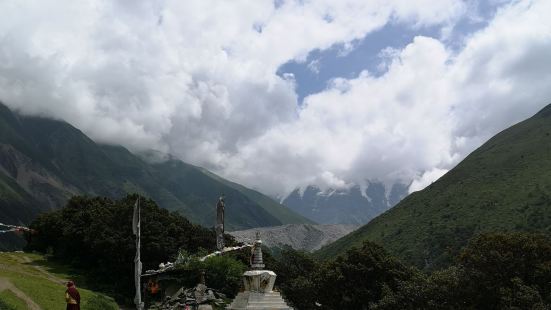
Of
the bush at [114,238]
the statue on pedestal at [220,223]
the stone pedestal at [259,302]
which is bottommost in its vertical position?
the stone pedestal at [259,302]

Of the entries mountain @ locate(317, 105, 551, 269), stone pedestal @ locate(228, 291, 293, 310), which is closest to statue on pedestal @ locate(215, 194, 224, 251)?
stone pedestal @ locate(228, 291, 293, 310)

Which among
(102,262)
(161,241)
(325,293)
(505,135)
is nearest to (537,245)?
(325,293)

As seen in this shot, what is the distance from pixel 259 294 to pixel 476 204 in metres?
105

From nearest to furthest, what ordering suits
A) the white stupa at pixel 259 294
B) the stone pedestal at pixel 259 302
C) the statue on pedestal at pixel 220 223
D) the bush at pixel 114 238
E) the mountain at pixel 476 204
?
1. the stone pedestal at pixel 259 302
2. the white stupa at pixel 259 294
3. the statue on pedestal at pixel 220 223
4. the bush at pixel 114 238
5. the mountain at pixel 476 204

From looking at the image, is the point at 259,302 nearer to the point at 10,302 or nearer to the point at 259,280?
the point at 259,280

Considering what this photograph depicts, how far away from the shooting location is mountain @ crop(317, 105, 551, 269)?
103 meters

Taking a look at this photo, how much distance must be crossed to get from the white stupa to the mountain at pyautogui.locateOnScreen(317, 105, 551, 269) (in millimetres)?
67471

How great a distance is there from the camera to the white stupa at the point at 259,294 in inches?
917

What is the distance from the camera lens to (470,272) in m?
44.9

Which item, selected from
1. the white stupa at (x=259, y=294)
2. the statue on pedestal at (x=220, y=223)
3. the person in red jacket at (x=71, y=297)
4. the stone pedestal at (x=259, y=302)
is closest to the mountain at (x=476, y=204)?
the statue on pedestal at (x=220, y=223)

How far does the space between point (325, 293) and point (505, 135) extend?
128065mm

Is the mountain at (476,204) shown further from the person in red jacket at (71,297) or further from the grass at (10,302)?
the person in red jacket at (71,297)

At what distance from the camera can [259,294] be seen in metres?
23.8

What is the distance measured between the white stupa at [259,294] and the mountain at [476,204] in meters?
67.5
